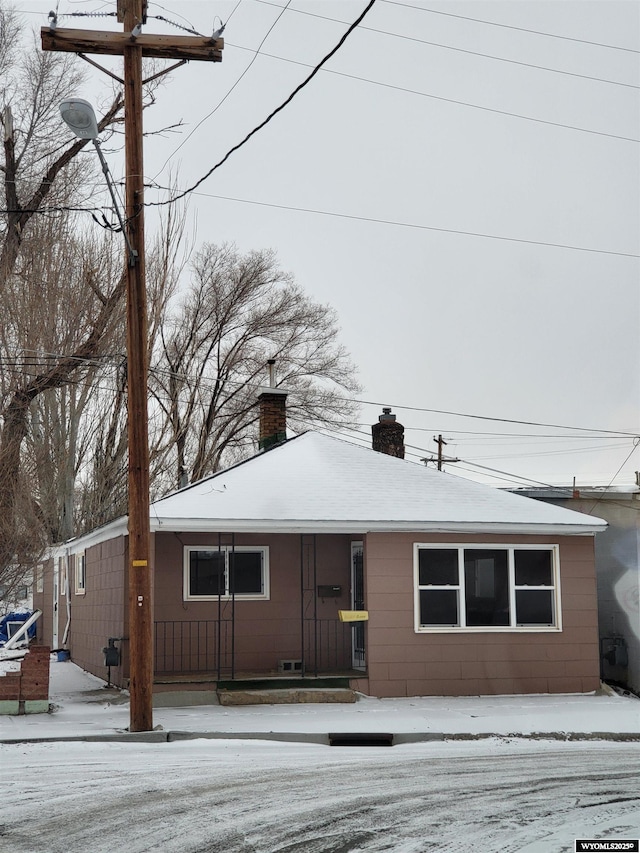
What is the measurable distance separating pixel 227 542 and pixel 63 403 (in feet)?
33.0

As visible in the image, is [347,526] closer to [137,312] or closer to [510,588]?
[510,588]

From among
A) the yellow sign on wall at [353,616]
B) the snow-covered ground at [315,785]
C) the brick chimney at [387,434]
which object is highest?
the brick chimney at [387,434]

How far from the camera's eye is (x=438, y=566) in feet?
56.3

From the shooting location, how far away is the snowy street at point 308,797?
7.66 metres

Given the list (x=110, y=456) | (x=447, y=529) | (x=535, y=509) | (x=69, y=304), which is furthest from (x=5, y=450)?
(x=110, y=456)

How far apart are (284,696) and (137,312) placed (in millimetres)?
6601

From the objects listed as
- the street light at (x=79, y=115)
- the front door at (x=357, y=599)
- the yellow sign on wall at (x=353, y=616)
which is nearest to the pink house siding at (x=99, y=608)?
the yellow sign on wall at (x=353, y=616)

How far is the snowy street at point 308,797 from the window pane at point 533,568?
16.1 feet

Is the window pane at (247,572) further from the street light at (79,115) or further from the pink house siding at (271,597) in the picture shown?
the street light at (79,115)

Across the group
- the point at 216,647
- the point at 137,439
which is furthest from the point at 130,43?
the point at 216,647

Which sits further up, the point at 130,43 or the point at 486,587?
the point at 130,43

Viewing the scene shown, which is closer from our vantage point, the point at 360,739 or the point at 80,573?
the point at 360,739

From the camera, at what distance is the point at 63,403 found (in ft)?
86.9

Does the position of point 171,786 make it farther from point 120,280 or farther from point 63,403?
point 63,403
